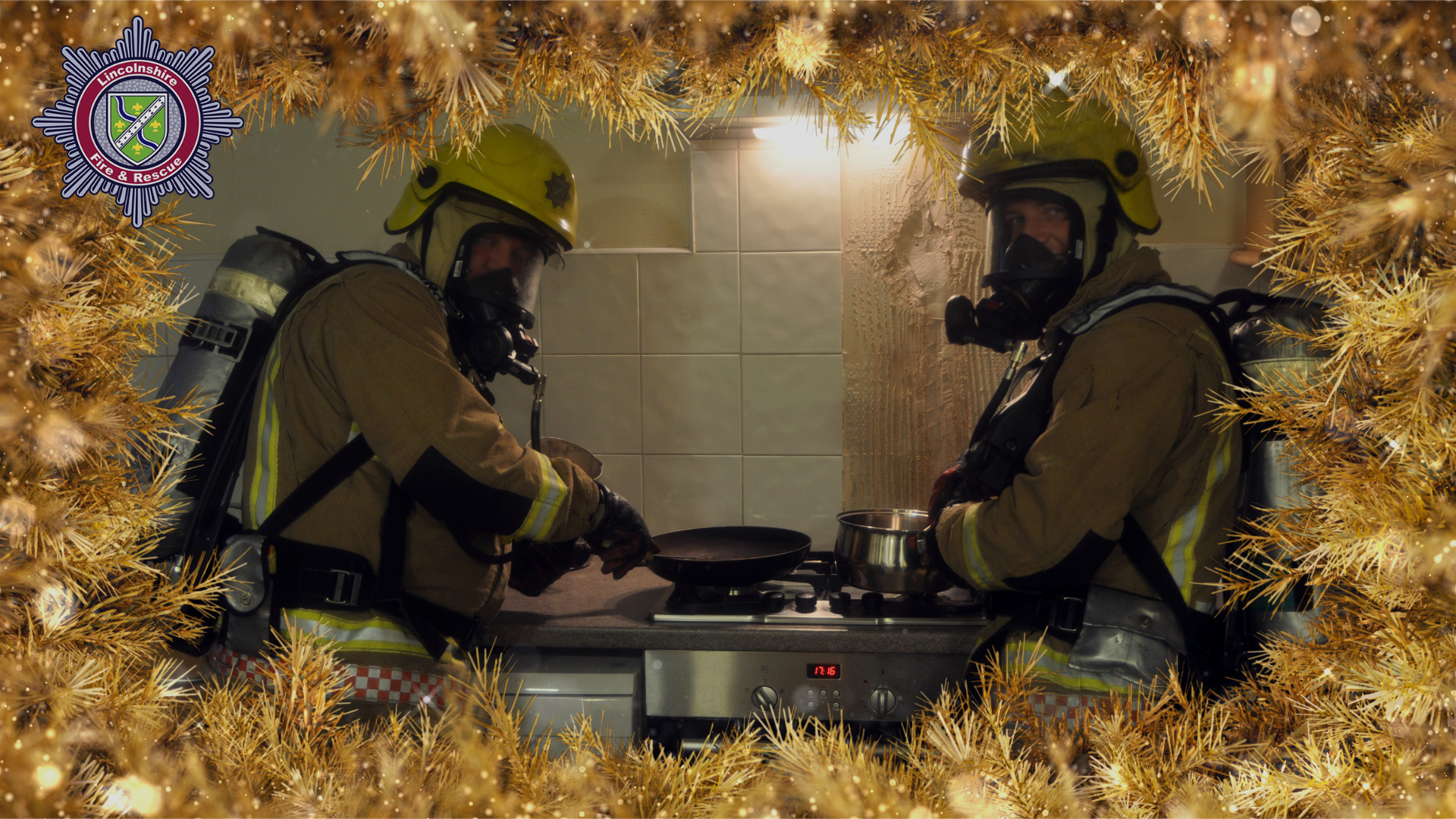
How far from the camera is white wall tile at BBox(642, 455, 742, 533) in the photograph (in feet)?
8.03

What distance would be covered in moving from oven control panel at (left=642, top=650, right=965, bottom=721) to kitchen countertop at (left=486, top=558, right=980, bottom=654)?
0.02 metres

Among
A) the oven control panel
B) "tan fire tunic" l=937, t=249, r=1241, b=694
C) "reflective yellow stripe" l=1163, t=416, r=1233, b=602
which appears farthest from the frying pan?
"reflective yellow stripe" l=1163, t=416, r=1233, b=602

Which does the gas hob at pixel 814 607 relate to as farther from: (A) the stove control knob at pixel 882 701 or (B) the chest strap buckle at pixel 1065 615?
(B) the chest strap buckle at pixel 1065 615

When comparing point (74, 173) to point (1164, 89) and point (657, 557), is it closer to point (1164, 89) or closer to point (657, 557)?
point (1164, 89)

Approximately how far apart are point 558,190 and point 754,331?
828 millimetres

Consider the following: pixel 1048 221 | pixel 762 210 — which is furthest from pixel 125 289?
pixel 762 210

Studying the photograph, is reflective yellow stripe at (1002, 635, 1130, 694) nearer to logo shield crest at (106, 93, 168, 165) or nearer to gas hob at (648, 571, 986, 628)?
gas hob at (648, 571, 986, 628)

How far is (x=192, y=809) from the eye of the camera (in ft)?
2.16

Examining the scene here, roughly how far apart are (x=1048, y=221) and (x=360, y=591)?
4.69 ft

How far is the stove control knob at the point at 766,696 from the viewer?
1.71m

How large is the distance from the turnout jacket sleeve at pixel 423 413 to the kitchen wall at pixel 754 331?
35.4 inches

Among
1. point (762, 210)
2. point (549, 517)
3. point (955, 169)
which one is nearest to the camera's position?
point (955, 169)

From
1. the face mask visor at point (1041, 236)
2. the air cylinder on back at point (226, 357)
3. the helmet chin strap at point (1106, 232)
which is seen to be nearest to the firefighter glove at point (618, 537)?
the air cylinder on back at point (226, 357)

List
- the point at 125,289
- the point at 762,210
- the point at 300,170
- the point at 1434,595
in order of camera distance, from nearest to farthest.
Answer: the point at 1434,595
the point at 125,289
the point at 300,170
the point at 762,210
